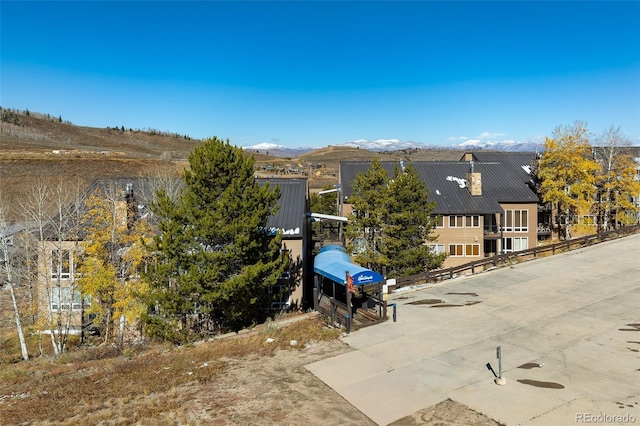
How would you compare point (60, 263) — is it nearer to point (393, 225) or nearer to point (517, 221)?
point (393, 225)

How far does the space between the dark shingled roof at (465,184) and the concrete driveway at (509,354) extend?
16872 mm

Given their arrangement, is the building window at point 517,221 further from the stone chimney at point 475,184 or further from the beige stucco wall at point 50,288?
the beige stucco wall at point 50,288

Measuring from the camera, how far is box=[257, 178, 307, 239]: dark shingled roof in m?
27.5

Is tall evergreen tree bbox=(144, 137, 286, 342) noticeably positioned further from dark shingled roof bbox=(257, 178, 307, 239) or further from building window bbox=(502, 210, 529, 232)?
building window bbox=(502, 210, 529, 232)

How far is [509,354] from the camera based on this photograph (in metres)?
14.3

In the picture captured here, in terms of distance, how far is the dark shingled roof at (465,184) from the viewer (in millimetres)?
40406

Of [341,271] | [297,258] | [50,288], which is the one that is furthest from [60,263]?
[341,271]

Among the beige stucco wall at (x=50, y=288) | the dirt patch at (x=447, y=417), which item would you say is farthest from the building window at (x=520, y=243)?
the beige stucco wall at (x=50, y=288)

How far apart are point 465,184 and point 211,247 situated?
3143 cm

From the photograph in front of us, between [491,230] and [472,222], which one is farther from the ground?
[472,222]

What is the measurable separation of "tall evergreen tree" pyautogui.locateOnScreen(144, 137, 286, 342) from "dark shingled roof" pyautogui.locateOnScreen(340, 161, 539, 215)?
22129 mm

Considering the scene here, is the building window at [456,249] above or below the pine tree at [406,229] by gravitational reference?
below

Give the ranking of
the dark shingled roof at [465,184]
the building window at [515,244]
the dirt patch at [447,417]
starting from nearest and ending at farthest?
the dirt patch at [447,417]
the dark shingled roof at [465,184]
the building window at [515,244]

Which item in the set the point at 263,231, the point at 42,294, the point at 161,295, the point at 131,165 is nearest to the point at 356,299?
the point at 263,231
